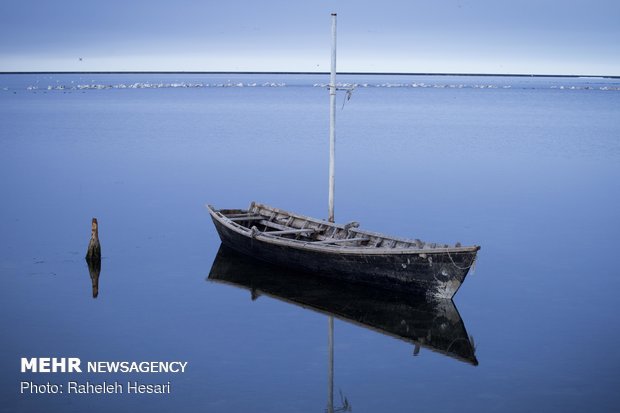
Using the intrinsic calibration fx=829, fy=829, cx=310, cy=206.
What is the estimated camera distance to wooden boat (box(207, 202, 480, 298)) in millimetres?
18656

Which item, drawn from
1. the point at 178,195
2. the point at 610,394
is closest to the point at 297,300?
the point at 610,394

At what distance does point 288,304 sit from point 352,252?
1992mm

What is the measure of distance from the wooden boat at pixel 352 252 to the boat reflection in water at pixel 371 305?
A: 273 mm

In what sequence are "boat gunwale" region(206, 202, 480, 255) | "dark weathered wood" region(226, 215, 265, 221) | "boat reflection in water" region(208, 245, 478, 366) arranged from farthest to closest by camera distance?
"dark weathered wood" region(226, 215, 265, 221) < "boat gunwale" region(206, 202, 480, 255) < "boat reflection in water" region(208, 245, 478, 366)

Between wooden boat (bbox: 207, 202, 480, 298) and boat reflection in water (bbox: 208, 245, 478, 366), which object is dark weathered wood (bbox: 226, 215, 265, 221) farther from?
boat reflection in water (bbox: 208, 245, 478, 366)

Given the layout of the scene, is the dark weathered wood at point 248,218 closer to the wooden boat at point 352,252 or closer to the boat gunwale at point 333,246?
the wooden boat at point 352,252

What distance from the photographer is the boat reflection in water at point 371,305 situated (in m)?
17.7

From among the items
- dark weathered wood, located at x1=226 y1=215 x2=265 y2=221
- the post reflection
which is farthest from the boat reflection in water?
the post reflection

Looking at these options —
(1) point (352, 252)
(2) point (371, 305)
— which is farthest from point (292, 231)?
(2) point (371, 305)

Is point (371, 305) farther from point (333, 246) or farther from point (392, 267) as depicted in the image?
point (333, 246)

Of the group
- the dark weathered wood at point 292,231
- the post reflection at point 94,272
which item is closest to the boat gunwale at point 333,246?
the dark weathered wood at point 292,231

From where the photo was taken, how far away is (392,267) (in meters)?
19.4

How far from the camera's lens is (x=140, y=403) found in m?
14.6

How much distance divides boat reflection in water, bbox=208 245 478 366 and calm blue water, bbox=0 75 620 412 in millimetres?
359
